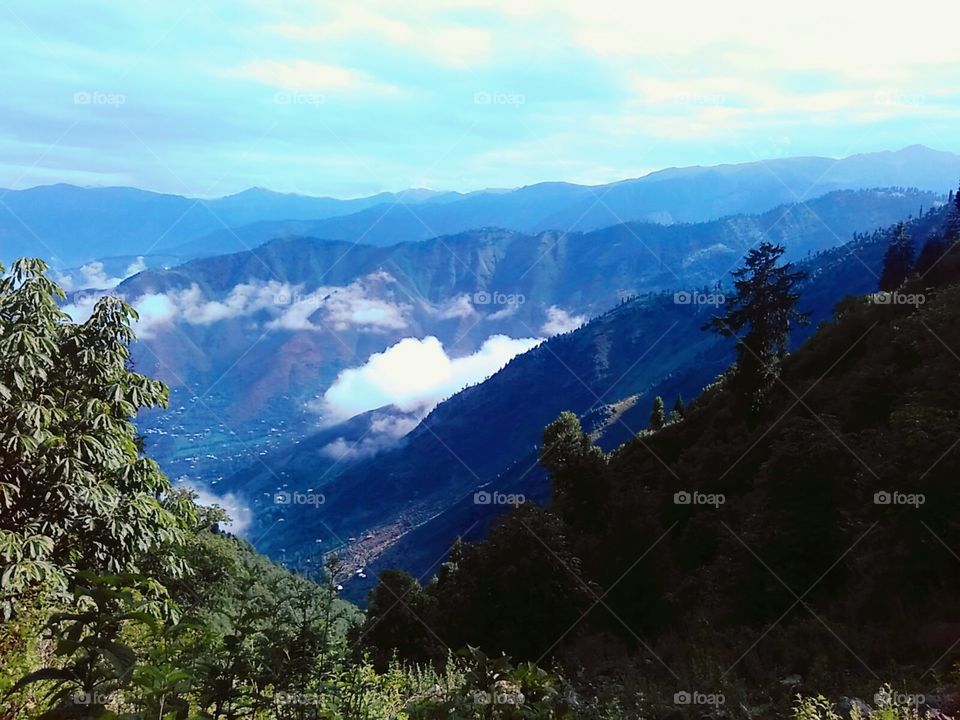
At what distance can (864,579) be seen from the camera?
12797mm

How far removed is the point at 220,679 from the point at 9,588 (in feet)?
12.8

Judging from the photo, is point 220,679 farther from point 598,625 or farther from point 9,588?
point 598,625

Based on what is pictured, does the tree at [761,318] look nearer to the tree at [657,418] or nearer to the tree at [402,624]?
the tree at [402,624]

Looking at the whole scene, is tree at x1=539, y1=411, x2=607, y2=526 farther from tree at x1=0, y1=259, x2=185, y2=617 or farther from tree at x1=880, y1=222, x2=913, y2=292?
tree at x1=880, y1=222, x2=913, y2=292

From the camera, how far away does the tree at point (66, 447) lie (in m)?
7.71

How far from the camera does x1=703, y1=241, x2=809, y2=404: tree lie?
3350 centimetres

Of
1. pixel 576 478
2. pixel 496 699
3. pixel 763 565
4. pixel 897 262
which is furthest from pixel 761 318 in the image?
pixel 897 262

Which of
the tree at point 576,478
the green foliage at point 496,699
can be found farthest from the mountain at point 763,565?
the green foliage at point 496,699

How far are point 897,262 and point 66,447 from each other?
71621mm

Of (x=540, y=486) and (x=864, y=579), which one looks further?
(x=540, y=486)

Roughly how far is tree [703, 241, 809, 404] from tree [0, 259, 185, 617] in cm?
3044

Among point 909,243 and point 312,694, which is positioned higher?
point 909,243

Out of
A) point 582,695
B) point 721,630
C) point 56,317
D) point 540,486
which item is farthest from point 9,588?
point 540,486

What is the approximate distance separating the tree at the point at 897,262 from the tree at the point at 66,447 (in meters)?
65.5
